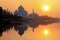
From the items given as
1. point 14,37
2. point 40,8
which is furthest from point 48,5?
point 14,37

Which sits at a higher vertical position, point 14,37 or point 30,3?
point 30,3

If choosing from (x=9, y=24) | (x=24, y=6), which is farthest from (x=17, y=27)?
(x=24, y=6)

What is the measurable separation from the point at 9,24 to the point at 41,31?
0.91ft

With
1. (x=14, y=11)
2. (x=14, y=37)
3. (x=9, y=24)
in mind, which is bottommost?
(x=14, y=37)

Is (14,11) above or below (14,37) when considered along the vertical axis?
above

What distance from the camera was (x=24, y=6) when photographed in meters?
1.54

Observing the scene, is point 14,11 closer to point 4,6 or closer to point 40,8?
point 4,6

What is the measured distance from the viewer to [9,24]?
1531 millimetres

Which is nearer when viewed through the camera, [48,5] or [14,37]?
[14,37]

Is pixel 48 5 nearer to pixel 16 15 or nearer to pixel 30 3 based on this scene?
pixel 30 3

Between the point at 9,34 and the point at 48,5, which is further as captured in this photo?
the point at 48,5

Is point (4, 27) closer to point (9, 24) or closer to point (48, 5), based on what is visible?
point (9, 24)

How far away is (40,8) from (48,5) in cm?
8

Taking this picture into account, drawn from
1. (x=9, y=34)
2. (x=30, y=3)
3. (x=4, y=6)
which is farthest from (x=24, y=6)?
(x=9, y=34)
